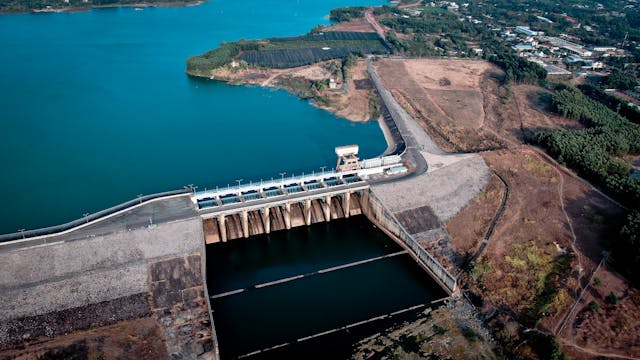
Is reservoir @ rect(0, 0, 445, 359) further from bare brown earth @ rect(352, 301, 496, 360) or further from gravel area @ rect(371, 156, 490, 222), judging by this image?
gravel area @ rect(371, 156, 490, 222)

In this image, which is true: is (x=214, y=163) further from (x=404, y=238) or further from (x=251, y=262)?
(x=404, y=238)

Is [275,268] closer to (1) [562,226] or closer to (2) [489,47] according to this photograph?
(1) [562,226]

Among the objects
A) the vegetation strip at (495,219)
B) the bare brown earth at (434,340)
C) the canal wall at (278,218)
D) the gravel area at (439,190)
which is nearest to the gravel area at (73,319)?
the canal wall at (278,218)

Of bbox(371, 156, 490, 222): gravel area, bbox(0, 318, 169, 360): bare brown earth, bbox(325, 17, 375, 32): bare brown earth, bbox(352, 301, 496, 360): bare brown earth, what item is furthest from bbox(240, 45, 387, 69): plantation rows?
bbox(0, 318, 169, 360): bare brown earth

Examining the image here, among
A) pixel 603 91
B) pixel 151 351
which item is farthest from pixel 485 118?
pixel 151 351

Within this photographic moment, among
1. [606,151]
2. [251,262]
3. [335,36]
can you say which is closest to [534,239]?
[606,151]

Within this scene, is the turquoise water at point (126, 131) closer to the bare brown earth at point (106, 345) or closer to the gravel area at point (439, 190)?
the gravel area at point (439, 190)
